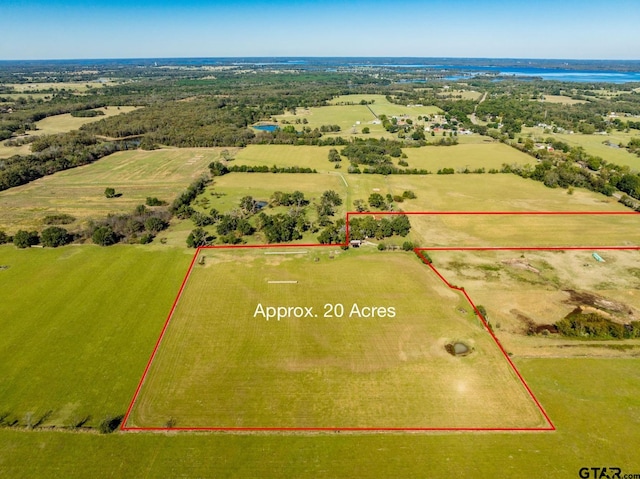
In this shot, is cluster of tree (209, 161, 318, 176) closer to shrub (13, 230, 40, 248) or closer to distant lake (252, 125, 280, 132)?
shrub (13, 230, 40, 248)

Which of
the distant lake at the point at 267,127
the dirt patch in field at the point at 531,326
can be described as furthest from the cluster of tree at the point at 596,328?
the distant lake at the point at 267,127

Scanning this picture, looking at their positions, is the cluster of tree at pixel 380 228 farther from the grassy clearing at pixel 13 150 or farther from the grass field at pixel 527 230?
the grassy clearing at pixel 13 150

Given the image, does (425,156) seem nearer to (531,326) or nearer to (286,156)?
(286,156)

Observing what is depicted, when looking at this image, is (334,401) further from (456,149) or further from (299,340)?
(456,149)

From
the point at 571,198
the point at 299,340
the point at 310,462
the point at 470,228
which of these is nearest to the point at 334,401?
the point at 310,462

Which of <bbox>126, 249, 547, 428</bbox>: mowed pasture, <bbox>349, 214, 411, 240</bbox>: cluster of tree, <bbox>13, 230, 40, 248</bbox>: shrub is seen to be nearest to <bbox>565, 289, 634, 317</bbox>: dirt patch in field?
<bbox>126, 249, 547, 428</bbox>: mowed pasture

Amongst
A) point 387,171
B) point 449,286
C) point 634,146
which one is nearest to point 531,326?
point 449,286
